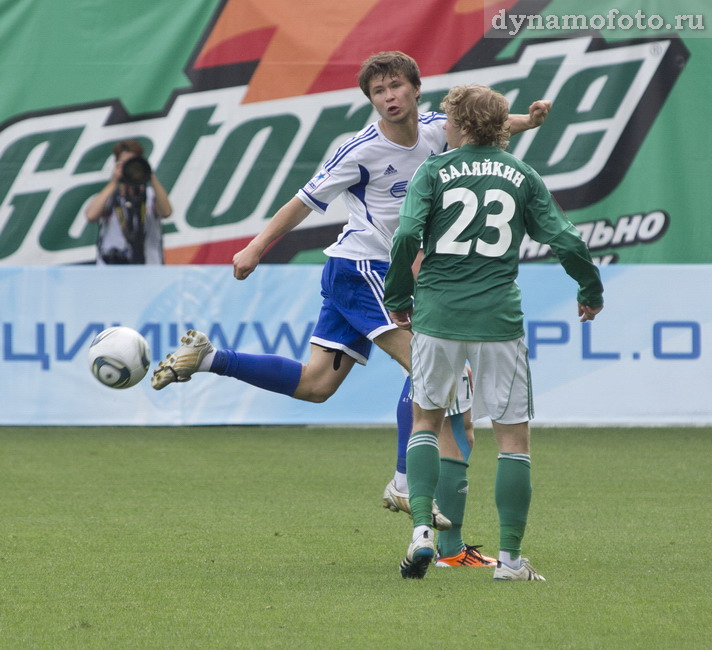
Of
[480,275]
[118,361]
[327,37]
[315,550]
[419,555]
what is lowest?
[315,550]

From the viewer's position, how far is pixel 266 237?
5.35 metres

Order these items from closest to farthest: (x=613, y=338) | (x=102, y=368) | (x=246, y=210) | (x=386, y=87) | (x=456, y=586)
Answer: (x=456, y=586) < (x=386, y=87) < (x=102, y=368) < (x=613, y=338) < (x=246, y=210)

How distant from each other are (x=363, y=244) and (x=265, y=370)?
688mm

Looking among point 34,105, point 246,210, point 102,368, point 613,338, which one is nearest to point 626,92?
point 613,338

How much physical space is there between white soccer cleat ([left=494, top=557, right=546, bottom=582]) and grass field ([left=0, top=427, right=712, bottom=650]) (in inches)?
2.7

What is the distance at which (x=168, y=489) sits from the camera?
7328 mm

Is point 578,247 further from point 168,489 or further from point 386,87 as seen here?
point 168,489

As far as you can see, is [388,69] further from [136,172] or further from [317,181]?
[136,172]

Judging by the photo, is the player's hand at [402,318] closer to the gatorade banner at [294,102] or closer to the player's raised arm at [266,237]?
the player's raised arm at [266,237]

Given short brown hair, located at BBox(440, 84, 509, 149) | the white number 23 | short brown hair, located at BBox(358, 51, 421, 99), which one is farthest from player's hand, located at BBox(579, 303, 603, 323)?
short brown hair, located at BBox(358, 51, 421, 99)

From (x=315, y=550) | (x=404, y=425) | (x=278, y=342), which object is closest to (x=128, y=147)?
(x=278, y=342)

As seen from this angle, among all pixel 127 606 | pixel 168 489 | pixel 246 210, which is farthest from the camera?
pixel 246 210

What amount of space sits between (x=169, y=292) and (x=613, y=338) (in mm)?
3191

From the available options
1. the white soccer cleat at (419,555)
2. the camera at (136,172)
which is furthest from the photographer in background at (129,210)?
the white soccer cleat at (419,555)
